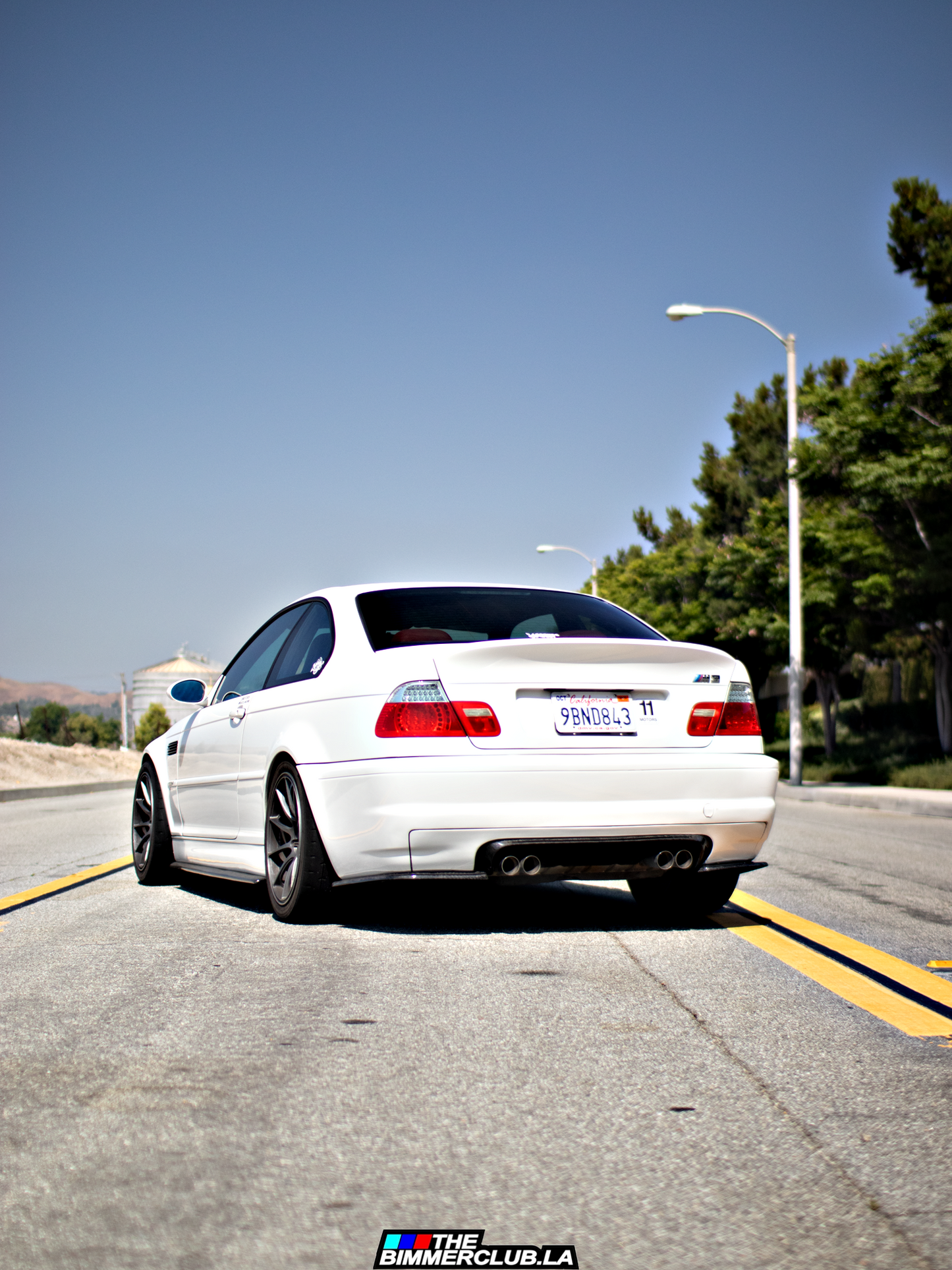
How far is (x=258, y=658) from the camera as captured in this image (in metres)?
7.57

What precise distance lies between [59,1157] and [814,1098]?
5.99 ft

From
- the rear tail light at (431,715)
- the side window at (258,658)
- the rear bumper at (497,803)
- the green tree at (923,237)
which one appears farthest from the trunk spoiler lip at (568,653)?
the green tree at (923,237)

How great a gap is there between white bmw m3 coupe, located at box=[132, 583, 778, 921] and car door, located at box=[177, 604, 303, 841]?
0.44 metres

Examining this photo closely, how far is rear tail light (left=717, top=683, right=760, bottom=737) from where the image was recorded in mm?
5957

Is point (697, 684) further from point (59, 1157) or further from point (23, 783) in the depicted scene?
point (23, 783)

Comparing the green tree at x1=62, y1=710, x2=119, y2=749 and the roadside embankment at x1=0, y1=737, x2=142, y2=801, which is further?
the green tree at x1=62, y1=710, x2=119, y2=749

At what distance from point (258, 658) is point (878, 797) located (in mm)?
14413

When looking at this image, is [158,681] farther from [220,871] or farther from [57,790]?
[220,871]

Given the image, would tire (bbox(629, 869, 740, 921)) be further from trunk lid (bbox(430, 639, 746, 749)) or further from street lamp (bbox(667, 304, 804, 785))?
street lamp (bbox(667, 304, 804, 785))

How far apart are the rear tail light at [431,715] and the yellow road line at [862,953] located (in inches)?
66.9

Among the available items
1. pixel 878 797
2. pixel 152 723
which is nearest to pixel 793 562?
pixel 878 797

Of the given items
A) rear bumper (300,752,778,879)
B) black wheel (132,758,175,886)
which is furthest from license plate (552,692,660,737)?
black wheel (132,758,175,886)

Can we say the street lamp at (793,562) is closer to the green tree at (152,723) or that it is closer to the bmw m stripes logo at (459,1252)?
the bmw m stripes logo at (459,1252)

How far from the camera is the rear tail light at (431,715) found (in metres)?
5.48
